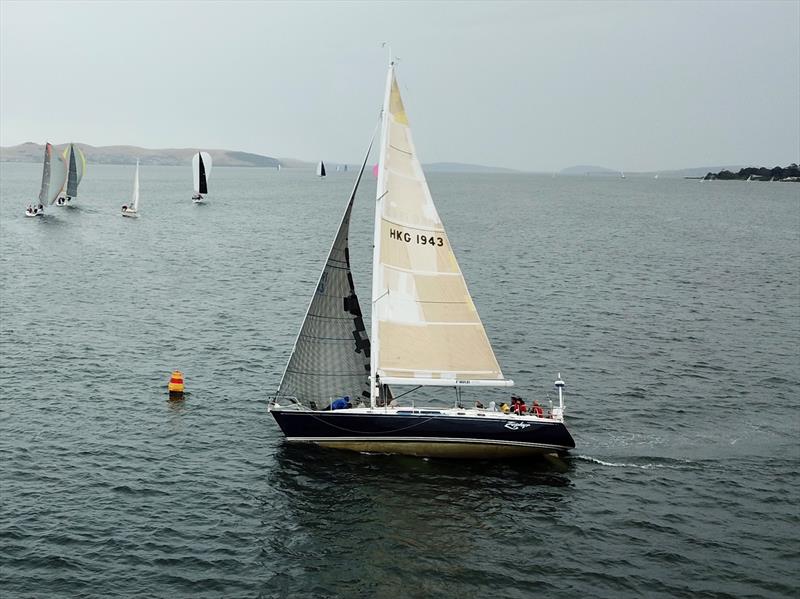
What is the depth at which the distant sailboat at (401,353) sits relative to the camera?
1358 inches

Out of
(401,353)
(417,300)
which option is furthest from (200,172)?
(401,353)

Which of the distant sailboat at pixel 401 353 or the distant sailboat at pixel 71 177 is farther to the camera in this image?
the distant sailboat at pixel 71 177

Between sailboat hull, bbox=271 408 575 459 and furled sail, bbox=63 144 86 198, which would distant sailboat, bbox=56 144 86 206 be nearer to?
furled sail, bbox=63 144 86 198

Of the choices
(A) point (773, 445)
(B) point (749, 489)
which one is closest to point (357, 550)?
(B) point (749, 489)

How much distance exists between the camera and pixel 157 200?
197750 mm

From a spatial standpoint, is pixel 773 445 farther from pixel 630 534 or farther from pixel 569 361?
pixel 569 361

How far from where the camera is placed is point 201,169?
176 metres

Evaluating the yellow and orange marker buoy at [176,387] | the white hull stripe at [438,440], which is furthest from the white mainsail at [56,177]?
the white hull stripe at [438,440]

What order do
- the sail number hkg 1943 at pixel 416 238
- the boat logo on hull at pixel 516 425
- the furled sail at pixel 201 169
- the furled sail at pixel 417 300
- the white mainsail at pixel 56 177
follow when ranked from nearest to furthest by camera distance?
the boat logo on hull at pixel 516 425 < the furled sail at pixel 417 300 < the sail number hkg 1943 at pixel 416 238 < the white mainsail at pixel 56 177 < the furled sail at pixel 201 169

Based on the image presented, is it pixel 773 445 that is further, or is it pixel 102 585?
pixel 773 445

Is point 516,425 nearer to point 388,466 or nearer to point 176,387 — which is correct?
point 388,466

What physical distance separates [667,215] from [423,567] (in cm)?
15849

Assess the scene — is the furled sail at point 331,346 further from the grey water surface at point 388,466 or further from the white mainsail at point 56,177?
the white mainsail at point 56,177

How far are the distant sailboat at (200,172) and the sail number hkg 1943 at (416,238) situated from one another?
137025 millimetres
